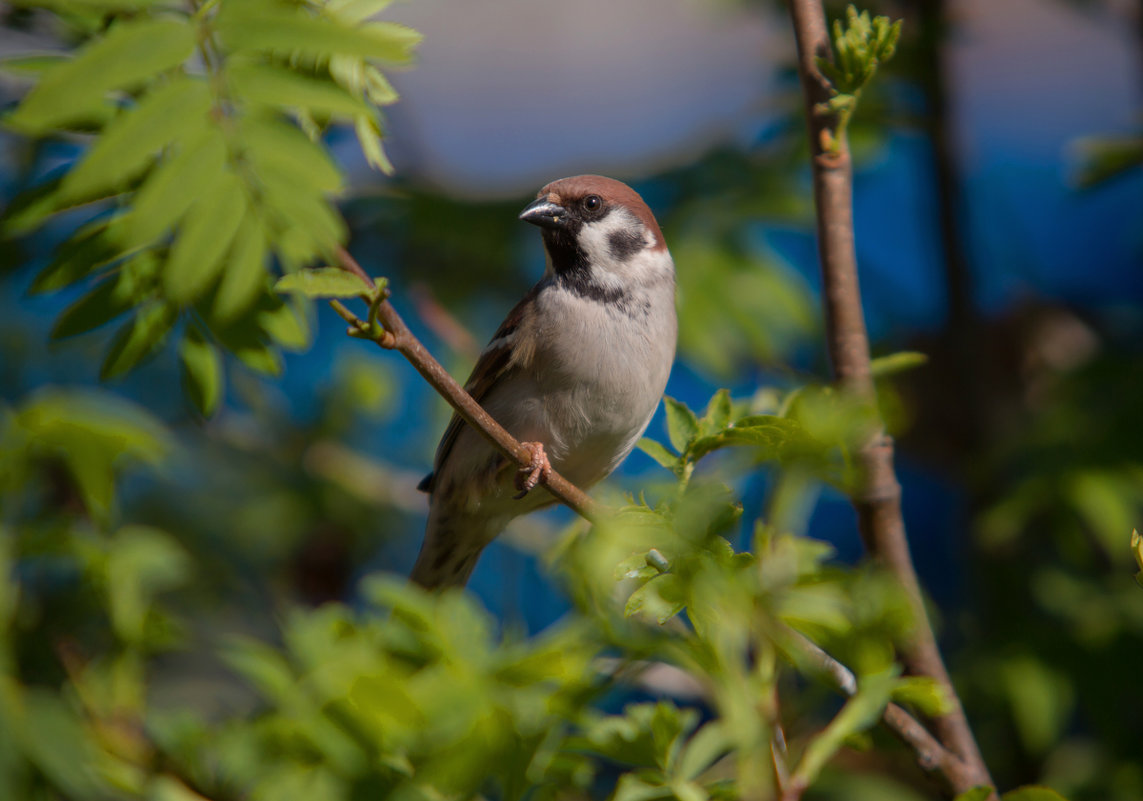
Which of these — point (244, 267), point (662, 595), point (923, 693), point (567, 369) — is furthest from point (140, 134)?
point (567, 369)

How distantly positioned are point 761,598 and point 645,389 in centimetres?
110

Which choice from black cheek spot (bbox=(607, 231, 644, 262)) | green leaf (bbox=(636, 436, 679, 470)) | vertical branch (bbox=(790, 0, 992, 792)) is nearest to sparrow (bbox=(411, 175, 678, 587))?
black cheek spot (bbox=(607, 231, 644, 262))

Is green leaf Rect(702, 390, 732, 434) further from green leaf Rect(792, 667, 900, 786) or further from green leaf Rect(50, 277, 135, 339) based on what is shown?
green leaf Rect(50, 277, 135, 339)

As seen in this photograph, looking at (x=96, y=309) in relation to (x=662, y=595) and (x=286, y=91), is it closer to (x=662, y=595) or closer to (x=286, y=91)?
(x=286, y=91)

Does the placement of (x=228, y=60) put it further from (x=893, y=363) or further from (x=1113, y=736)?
(x=1113, y=736)

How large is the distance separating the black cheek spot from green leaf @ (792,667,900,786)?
→ 55.8 inches

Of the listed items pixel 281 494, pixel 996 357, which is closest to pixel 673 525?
pixel 281 494

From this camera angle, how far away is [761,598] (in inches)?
40.9

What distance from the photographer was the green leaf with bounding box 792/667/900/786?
100 cm

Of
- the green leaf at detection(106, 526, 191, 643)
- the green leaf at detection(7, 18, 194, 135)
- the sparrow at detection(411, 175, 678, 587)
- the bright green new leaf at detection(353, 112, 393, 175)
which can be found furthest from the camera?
the sparrow at detection(411, 175, 678, 587)

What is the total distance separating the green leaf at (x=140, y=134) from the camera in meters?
0.89

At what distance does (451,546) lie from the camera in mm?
2414

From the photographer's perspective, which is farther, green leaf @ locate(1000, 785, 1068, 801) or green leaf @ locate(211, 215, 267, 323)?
green leaf @ locate(1000, 785, 1068, 801)

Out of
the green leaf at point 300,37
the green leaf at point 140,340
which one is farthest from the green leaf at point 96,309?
the green leaf at point 300,37
